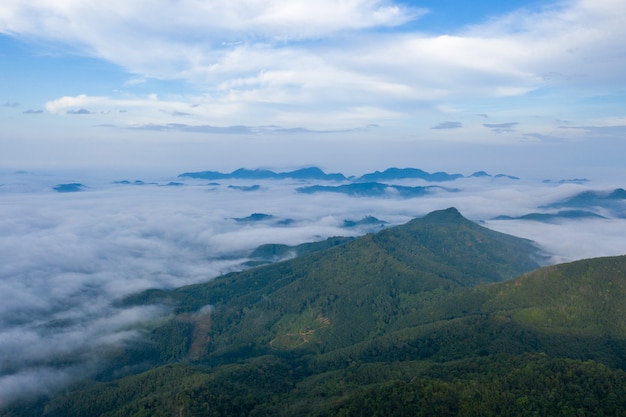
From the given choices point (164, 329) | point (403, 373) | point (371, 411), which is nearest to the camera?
point (371, 411)

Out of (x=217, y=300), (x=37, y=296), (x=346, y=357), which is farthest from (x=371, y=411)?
(x=37, y=296)

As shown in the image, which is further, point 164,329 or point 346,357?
point 164,329

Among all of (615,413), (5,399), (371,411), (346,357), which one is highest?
(615,413)

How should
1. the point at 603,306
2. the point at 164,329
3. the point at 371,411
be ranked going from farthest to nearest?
the point at 164,329 → the point at 603,306 → the point at 371,411

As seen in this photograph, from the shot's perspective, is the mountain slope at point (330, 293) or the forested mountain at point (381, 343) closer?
the forested mountain at point (381, 343)

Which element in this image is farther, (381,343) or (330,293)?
(330,293)

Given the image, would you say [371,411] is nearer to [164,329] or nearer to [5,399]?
[5,399]

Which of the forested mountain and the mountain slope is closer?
the forested mountain

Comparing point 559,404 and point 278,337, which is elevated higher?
point 559,404
